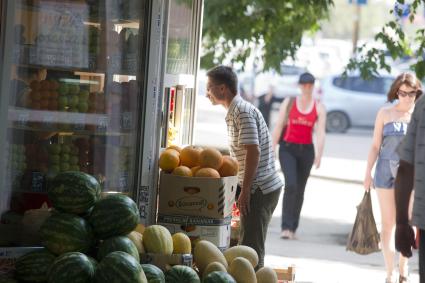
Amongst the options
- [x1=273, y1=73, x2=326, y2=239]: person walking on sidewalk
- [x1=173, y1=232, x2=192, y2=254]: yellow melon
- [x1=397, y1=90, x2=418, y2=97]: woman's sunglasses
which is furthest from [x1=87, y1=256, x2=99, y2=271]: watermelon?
[x1=273, y1=73, x2=326, y2=239]: person walking on sidewalk

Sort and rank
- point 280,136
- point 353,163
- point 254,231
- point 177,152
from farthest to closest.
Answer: point 353,163 < point 280,136 < point 254,231 < point 177,152

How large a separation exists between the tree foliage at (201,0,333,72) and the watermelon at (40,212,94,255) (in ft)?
19.8

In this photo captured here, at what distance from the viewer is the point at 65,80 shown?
5.93 metres

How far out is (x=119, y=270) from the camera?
4.65 meters

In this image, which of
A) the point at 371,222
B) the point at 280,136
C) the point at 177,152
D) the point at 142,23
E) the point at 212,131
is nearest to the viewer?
the point at 142,23

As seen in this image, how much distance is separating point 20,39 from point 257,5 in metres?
5.87

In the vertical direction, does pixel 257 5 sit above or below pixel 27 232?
above

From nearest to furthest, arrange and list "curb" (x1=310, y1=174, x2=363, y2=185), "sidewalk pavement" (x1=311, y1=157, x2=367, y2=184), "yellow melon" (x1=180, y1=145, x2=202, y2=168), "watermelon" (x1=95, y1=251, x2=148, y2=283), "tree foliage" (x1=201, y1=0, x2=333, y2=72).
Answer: "watermelon" (x1=95, y1=251, x2=148, y2=283) < "yellow melon" (x1=180, y1=145, x2=202, y2=168) < "tree foliage" (x1=201, y1=0, x2=333, y2=72) < "curb" (x1=310, y1=174, x2=363, y2=185) < "sidewalk pavement" (x1=311, y1=157, x2=367, y2=184)

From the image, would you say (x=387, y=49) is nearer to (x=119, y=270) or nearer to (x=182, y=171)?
(x=182, y=171)

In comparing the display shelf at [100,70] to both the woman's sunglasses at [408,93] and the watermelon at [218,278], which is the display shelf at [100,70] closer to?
the watermelon at [218,278]

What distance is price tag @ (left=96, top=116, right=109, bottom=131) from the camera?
6.06 m

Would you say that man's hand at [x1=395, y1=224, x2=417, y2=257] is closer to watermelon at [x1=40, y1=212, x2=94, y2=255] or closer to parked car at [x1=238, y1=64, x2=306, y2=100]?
watermelon at [x1=40, y1=212, x2=94, y2=255]

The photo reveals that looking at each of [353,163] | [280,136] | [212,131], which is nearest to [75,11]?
[280,136]

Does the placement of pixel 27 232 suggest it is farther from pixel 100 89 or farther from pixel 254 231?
pixel 254 231
